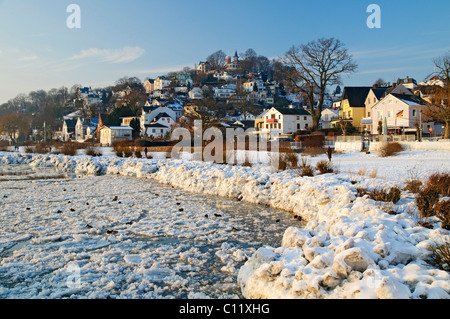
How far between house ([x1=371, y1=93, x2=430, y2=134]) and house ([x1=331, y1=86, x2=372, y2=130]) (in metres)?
9.98

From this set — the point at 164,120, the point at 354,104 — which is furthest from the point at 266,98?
the point at 354,104

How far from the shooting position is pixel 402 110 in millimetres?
44844

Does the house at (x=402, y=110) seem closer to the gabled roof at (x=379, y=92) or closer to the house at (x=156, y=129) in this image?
the gabled roof at (x=379, y=92)

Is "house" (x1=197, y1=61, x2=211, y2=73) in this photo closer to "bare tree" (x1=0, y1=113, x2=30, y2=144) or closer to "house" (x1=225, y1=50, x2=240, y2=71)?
"house" (x1=225, y1=50, x2=240, y2=71)

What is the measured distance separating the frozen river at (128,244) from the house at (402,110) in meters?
41.1

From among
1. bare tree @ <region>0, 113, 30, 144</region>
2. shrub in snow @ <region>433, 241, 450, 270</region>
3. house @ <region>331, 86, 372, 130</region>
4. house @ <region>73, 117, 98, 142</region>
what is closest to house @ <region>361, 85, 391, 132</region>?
house @ <region>331, 86, 372, 130</region>

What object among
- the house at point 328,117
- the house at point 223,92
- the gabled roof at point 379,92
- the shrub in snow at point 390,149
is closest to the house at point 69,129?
the house at point 223,92

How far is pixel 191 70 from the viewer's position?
17800 centimetres

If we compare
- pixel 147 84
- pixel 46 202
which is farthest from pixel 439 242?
pixel 147 84

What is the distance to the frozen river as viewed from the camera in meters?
4.93

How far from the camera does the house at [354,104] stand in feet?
198

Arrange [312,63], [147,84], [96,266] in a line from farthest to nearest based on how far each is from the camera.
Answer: [147,84], [312,63], [96,266]
